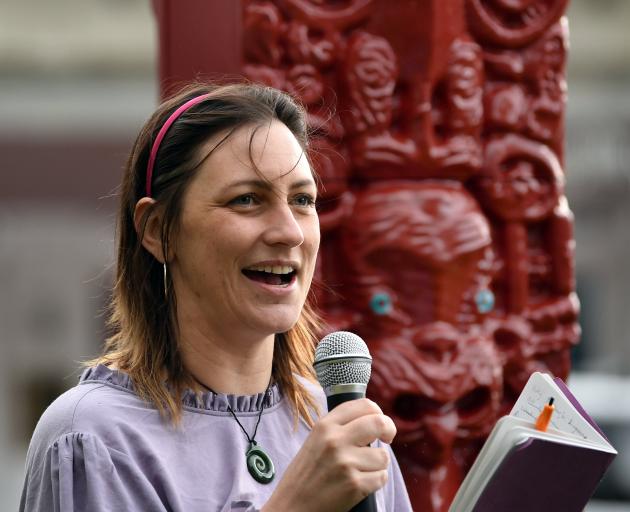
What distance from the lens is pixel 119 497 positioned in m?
1.86

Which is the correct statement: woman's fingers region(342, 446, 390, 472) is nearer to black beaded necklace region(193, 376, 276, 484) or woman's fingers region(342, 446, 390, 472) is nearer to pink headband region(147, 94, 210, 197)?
black beaded necklace region(193, 376, 276, 484)

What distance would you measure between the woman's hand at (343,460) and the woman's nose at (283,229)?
0.34 metres

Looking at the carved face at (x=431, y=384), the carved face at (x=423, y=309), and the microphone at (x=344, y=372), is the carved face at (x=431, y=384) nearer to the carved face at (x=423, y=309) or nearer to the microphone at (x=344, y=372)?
the carved face at (x=423, y=309)

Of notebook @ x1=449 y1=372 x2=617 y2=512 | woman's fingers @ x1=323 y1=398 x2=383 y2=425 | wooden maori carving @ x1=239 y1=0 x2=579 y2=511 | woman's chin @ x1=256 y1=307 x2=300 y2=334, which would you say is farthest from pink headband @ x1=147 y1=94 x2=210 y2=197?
wooden maori carving @ x1=239 y1=0 x2=579 y2=511

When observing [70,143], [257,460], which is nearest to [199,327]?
[257,460]

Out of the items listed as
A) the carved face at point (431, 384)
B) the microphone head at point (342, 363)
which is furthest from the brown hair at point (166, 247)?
the carved face at point (431, 384)

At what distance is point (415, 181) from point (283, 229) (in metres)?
1.28

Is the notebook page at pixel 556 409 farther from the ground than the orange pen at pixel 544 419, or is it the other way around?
the orange pen at pixel 544 419

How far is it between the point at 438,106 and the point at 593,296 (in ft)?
44.1

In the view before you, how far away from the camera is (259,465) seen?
204cm

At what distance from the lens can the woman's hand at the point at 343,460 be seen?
1756 mm

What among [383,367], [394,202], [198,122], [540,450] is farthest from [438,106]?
[540,450]

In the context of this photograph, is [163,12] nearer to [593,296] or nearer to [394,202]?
[394,202]

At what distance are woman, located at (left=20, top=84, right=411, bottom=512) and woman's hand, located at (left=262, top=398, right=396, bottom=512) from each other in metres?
0.02
